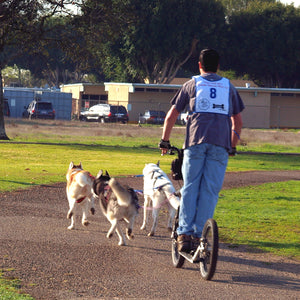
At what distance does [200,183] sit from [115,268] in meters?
1.25

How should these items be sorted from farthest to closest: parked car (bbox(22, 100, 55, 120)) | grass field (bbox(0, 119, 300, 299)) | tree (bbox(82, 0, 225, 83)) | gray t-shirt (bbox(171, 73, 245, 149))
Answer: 1. tree (bbox(82, 0, 225, 83))
2. parked car (bbox(22, 100, 55, 120))
3. grass field (bbox(0, 119, 300, 299))
4. gray t-shirt (bbox(171, 73, 245, 149))

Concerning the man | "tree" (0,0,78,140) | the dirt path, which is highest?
"tree" (0,0,78,140)

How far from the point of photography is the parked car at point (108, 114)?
55.7m

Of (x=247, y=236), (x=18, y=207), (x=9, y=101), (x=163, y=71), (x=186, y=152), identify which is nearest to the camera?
(x=186, y=152)

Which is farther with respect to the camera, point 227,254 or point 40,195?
point 40,195

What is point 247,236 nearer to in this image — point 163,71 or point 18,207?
point 18,207

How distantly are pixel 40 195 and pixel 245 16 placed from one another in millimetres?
61918

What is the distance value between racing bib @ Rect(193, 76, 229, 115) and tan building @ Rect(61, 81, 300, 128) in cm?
5265

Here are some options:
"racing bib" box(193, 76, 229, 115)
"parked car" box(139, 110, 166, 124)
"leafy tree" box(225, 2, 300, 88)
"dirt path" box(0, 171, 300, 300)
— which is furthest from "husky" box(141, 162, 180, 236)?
"leafy tree" box(225, 2, 300, 88)

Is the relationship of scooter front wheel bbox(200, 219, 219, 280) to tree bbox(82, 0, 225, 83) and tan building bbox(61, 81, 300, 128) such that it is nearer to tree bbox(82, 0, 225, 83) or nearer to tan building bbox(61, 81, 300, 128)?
tan building bbox(61, 81, 300, 128)

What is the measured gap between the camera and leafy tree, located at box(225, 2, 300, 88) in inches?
2717

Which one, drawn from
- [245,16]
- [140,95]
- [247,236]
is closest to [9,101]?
[140,95]

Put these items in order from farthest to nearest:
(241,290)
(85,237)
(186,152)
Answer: (85,237), (186,152), (241,290)

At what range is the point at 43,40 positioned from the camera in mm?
29719
